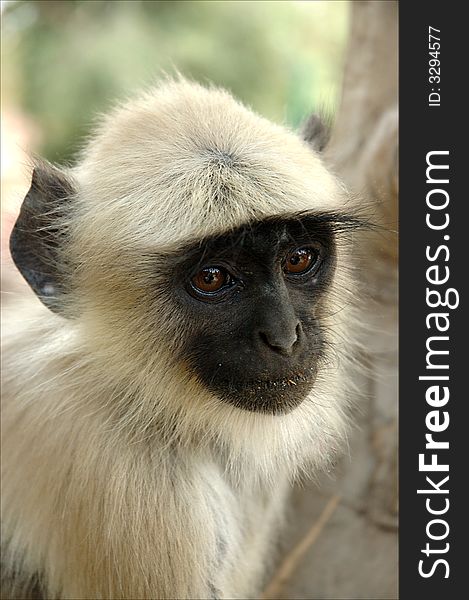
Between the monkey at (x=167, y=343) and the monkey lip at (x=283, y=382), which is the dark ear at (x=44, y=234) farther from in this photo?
the monkey lip at (x=283, y=382)

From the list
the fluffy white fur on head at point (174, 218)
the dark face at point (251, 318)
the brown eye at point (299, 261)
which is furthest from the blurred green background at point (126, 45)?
the dark face at point (251, 318)

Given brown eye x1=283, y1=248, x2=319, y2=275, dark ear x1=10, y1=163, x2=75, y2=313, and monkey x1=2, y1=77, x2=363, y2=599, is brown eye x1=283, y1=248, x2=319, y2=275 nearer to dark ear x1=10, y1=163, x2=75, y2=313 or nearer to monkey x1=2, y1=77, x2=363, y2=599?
monkey x1=2, y1=77, x2=363, y2=599

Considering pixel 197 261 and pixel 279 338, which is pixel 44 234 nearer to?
pixel 197 261

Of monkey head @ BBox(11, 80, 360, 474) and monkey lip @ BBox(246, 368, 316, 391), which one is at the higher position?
monkey head @ BBox(11, 80, 360, 474)

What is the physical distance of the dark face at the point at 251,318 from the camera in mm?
2312

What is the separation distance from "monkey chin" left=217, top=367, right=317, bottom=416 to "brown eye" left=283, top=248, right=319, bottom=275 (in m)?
0.30

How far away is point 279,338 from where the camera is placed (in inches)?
88.9

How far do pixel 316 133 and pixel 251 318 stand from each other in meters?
0.98

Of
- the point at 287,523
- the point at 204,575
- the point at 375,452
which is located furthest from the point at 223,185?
the point at 287,523

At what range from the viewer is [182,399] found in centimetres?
258

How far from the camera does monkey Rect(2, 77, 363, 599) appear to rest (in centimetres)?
236

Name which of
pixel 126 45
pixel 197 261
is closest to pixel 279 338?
pixel 197 261

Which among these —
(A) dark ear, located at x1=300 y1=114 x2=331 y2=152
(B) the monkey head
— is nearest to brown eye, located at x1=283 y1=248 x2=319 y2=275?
(B) the monkey head

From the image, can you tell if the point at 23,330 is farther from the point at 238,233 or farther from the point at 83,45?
the point at 83,45
